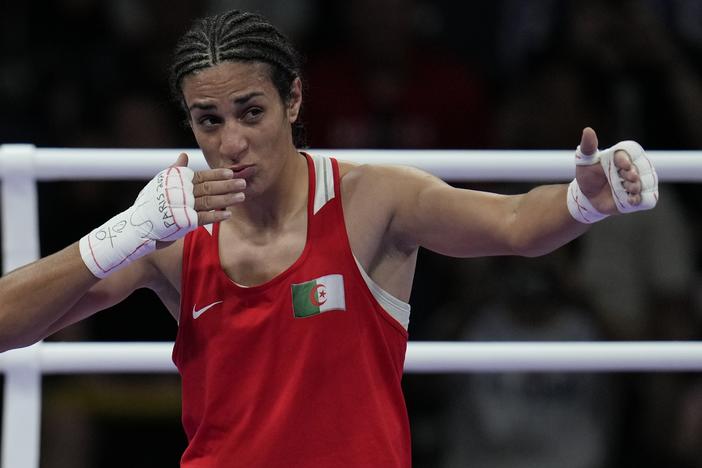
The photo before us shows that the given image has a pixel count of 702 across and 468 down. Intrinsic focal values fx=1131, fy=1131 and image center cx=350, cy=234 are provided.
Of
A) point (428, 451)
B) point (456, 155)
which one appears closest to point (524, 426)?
point (428, 451)

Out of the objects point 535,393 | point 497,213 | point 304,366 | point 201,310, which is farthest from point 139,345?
point 535,393

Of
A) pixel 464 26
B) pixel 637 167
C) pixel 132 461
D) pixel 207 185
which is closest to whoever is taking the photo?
pixel 637 167

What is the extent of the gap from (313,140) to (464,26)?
4.15 ft

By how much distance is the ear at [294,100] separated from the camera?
2287 mm

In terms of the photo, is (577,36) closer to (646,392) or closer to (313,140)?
(313,140)

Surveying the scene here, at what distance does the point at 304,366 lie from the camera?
7.00ft

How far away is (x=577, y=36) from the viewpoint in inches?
180

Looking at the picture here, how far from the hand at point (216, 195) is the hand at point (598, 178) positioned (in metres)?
0.60

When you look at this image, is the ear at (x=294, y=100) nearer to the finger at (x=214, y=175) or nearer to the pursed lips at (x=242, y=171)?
the pursed lips at (x=242, y=171)

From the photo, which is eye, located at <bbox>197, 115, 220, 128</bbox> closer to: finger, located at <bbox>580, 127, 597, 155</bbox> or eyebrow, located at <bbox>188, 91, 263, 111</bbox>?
eyebrow, located at <bbox>188, 91, 263, 111</bbox>

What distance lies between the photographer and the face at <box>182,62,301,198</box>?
2.15 m

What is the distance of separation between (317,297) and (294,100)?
0.43 m

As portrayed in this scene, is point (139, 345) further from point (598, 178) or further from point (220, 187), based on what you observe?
point (598, 178)

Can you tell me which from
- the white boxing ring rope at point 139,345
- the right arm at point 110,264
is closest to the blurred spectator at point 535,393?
the white boxing ring rope at point 139,345
